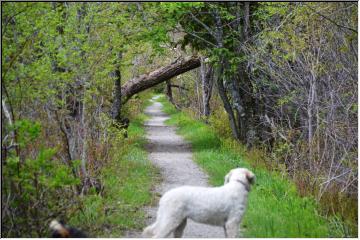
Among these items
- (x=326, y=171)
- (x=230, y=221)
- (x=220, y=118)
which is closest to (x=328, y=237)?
(x=230, y=221)

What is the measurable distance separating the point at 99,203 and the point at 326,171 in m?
4.35

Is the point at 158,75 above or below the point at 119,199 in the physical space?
above

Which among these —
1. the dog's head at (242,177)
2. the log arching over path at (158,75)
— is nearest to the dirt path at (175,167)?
the dog's head at (242,177)

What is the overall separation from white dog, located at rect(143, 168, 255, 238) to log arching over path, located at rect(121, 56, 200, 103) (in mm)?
13397

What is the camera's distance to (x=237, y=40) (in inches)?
650

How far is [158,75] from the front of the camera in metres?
20.7

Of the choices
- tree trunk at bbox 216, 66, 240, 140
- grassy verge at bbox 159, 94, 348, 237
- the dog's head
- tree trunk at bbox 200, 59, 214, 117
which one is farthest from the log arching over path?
the dog's head

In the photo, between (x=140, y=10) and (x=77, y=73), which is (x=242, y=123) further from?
(x=77, y=73)

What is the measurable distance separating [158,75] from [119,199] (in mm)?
10573

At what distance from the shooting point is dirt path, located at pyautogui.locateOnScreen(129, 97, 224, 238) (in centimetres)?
886

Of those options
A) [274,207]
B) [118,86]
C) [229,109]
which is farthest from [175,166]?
[274,207]

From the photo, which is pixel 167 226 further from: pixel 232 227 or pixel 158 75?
pixel 158 75

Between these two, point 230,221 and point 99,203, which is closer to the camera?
point 230,221

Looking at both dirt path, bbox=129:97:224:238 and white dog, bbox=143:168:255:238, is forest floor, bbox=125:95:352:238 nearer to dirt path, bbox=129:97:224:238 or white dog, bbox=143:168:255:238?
dirt path, bbox=129:97:224:238
